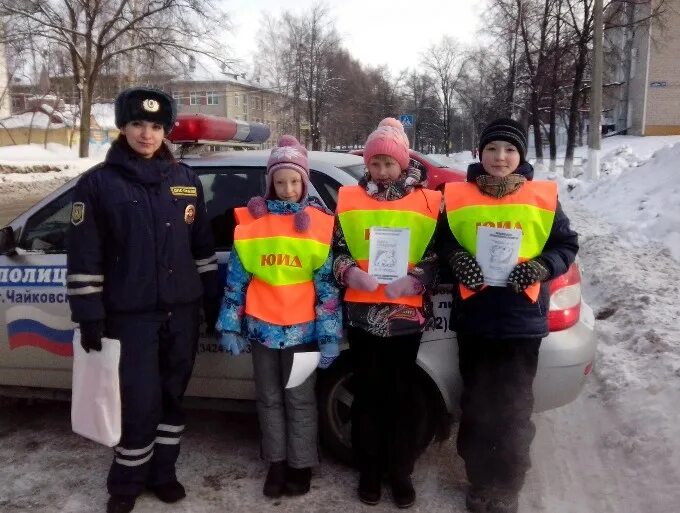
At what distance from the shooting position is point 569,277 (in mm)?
2996

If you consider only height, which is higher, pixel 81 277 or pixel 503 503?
pixel 81 277

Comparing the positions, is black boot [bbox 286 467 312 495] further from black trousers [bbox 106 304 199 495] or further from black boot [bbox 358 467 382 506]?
black trousers [bbox 106 304 199 495]

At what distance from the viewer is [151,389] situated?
9.48 ft

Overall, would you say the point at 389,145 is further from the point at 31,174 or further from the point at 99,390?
the point at 31,174

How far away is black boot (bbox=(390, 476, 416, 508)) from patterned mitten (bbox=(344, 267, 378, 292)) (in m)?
0.99

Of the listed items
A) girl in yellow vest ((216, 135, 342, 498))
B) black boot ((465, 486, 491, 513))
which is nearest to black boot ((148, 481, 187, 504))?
girl in yellow vest ((216, 135, 342, 498))

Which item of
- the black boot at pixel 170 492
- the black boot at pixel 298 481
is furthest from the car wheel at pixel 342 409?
the black boot at pixel 170 492

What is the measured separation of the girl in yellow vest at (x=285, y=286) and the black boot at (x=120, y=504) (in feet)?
2.71

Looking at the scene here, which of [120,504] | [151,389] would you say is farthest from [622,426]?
[120,504]

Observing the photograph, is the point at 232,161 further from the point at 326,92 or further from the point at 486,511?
the point at 326,92

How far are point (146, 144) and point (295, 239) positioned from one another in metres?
0.82

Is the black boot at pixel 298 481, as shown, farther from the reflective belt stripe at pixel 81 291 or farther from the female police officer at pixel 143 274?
the reflective belt stripe at pixel 81 291

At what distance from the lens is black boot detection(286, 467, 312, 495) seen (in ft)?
10.1

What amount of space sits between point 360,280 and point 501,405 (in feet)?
2.88
